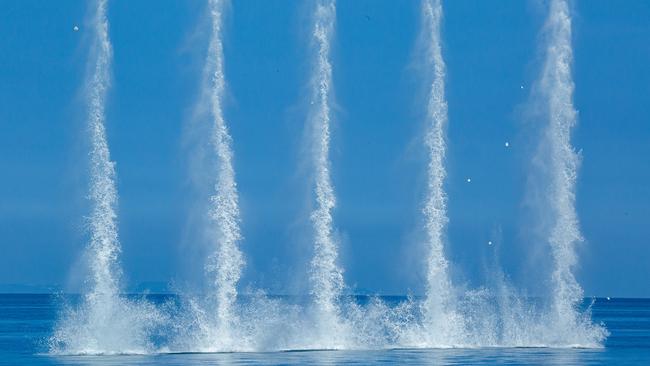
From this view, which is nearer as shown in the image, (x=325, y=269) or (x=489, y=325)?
(x=325, y=269)

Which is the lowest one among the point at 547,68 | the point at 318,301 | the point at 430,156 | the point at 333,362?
the point at 333,362

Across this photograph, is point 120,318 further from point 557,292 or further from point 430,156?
point 557,292

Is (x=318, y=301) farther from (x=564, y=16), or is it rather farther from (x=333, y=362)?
(x=564, y=16)

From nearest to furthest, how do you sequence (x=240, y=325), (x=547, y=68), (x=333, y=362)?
(x=333, y=362)
(x=240, y=325)
(x=547, y=68)

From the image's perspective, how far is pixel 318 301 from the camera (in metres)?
56.5

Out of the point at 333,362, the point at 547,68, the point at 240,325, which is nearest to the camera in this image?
the point at 333,362

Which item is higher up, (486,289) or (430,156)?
(430,156)

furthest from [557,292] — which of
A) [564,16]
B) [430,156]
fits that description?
[564,16]

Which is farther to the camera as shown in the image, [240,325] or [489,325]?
[489,325]

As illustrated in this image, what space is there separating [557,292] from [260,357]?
13.8 m

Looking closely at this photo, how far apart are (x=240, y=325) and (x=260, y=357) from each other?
8.51ft

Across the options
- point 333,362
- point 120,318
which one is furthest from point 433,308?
point 120,318

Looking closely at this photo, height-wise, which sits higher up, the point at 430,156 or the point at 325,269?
the point at 430,156

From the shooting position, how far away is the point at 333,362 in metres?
51.6
